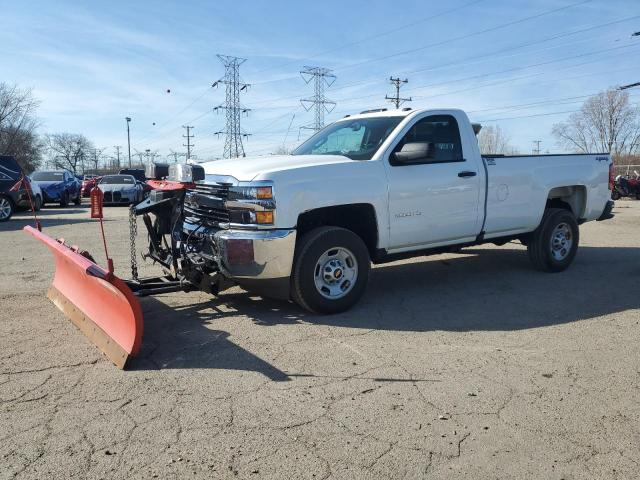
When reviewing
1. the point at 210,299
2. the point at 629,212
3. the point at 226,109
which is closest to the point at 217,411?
the point at 210,299

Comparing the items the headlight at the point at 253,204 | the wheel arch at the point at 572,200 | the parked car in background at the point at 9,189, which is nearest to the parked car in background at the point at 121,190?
the parked car in background at the point at 9,189

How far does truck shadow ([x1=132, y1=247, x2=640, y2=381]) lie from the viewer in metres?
4.43

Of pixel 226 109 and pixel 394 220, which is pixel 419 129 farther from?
pixel 226 109

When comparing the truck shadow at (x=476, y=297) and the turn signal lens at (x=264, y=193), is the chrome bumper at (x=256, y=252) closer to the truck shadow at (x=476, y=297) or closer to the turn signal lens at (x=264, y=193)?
the turn signal lens at (x=264, y=193)

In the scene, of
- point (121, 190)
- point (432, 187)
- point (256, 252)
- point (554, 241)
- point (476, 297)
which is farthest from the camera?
point (121, 190)

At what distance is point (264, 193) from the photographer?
16.2ft

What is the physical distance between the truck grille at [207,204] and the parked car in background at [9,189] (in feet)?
36.4

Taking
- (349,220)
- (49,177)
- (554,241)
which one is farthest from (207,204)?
(49,177)

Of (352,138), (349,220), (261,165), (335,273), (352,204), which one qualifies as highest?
Answer: (352,138)

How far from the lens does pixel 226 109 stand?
5384 cm

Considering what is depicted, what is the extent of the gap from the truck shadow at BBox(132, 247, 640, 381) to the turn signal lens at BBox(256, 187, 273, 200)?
1178mm

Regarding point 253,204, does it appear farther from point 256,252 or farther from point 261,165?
point 261,165

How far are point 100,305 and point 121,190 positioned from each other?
18.8 meters

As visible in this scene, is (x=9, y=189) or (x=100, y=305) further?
(x=9, y=189)
